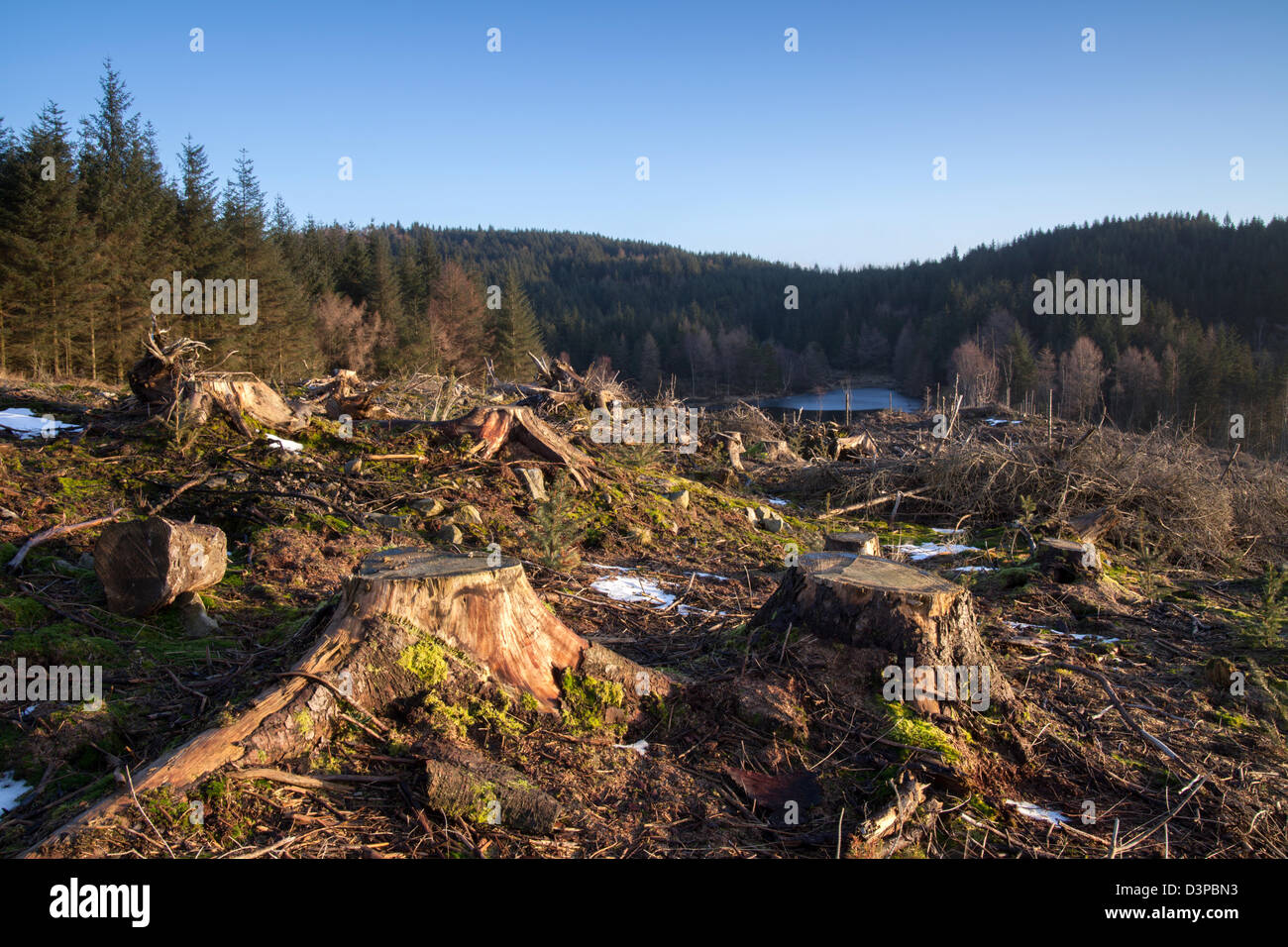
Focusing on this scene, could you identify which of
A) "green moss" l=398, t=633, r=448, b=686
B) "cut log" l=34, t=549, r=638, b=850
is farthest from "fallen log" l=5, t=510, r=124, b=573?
"green moss" l=398, t=633, r=448, b=686

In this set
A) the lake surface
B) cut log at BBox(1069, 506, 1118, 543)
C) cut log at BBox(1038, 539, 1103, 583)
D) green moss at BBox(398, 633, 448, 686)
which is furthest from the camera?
the lake surface

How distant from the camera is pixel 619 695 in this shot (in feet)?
10.6

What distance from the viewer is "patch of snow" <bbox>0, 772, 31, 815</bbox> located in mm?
2449

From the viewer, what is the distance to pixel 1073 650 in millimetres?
4711

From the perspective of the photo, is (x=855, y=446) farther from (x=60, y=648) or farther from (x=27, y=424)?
(x=60, y=648)

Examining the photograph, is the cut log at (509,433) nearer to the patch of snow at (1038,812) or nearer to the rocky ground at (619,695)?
the rocky ground at (619,695)

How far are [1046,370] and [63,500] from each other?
216 feet

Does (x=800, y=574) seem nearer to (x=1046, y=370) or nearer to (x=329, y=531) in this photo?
(x=329, y=531)

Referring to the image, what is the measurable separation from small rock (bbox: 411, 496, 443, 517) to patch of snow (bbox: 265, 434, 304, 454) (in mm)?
1397

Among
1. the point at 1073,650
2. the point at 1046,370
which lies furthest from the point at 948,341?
the point at 1073,650

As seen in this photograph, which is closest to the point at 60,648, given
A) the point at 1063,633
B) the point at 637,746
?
the point at 637,746

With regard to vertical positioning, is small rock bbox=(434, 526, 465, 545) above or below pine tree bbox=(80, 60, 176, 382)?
below

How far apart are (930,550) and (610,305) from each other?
111m

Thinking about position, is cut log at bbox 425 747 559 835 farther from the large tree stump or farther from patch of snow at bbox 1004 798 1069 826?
the large tree stump
